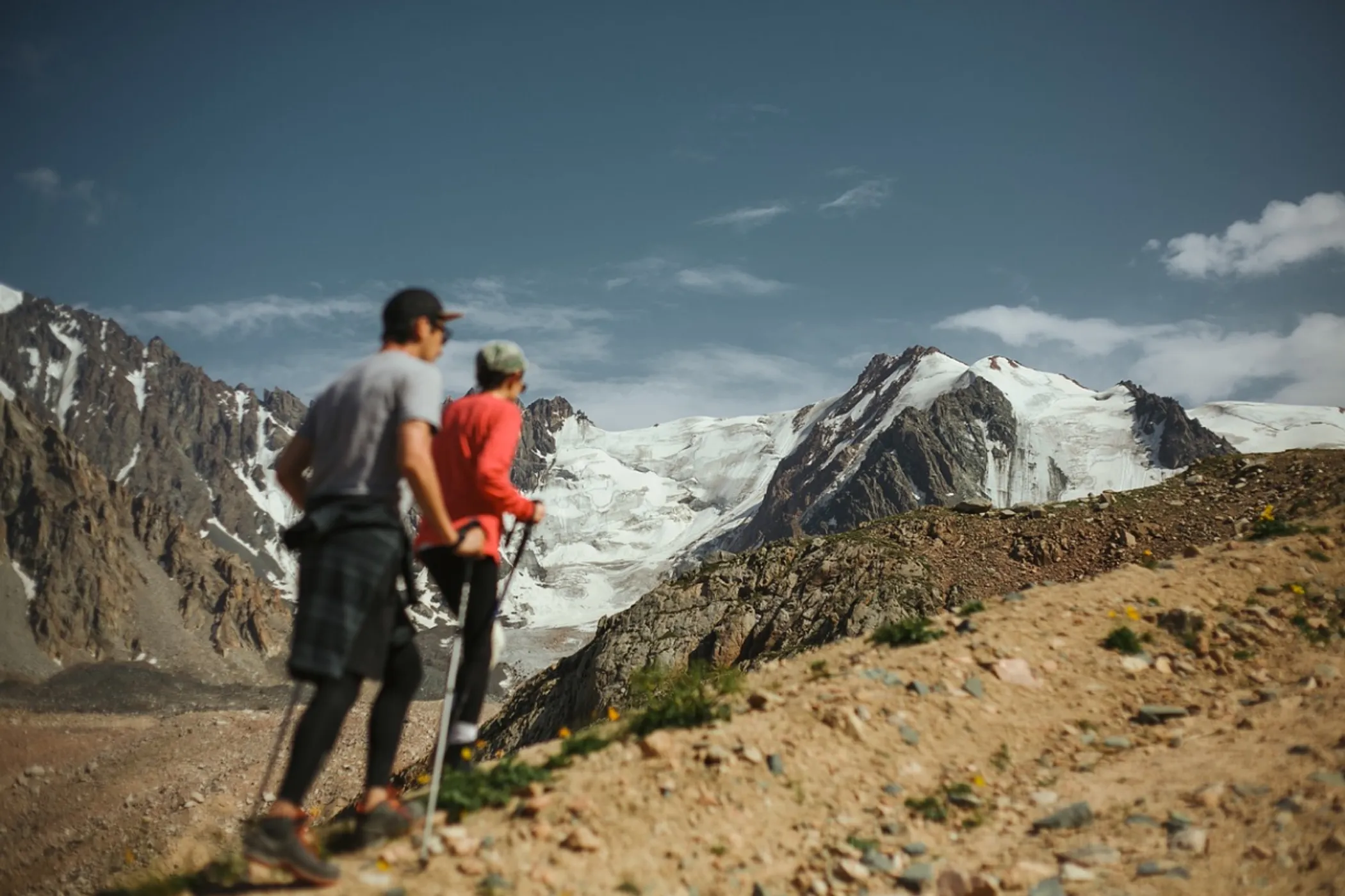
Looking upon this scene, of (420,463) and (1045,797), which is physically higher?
(420,463)

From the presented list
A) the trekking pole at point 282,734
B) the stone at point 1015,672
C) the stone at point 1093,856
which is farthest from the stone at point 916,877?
the trekking pole at point 282,734

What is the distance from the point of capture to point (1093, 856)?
600 centimetres

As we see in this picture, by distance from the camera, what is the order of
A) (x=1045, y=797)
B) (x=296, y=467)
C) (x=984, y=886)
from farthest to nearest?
(x=1045, y=797)
(x=296, y=467)
(x=984, y=886)

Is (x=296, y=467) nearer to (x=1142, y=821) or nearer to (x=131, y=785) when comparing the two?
(x=1142, y=821)

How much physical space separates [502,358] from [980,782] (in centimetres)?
527

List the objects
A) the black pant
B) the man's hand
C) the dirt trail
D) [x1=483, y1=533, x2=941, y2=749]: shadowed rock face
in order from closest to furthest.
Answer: the man's hand, the black pant, [x1=483, y1=533, x2=941, y2=749]: shadowed rock face, the dirt trail

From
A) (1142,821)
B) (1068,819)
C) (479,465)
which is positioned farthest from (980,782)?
(479,465)

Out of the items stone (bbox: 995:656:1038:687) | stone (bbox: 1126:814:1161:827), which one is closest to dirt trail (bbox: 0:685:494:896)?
stone (bbox: 995:656:1038:687)

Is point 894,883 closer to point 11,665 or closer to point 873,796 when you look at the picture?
point 873,796

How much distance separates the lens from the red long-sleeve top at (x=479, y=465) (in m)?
6.15

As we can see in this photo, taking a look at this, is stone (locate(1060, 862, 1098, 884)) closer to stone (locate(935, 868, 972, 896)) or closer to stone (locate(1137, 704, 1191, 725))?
stone (locate(935, 868, 972, 896))

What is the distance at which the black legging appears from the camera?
494 cm

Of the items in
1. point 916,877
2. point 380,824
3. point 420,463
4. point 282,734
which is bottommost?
point 916,877

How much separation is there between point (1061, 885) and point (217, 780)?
8465cm
